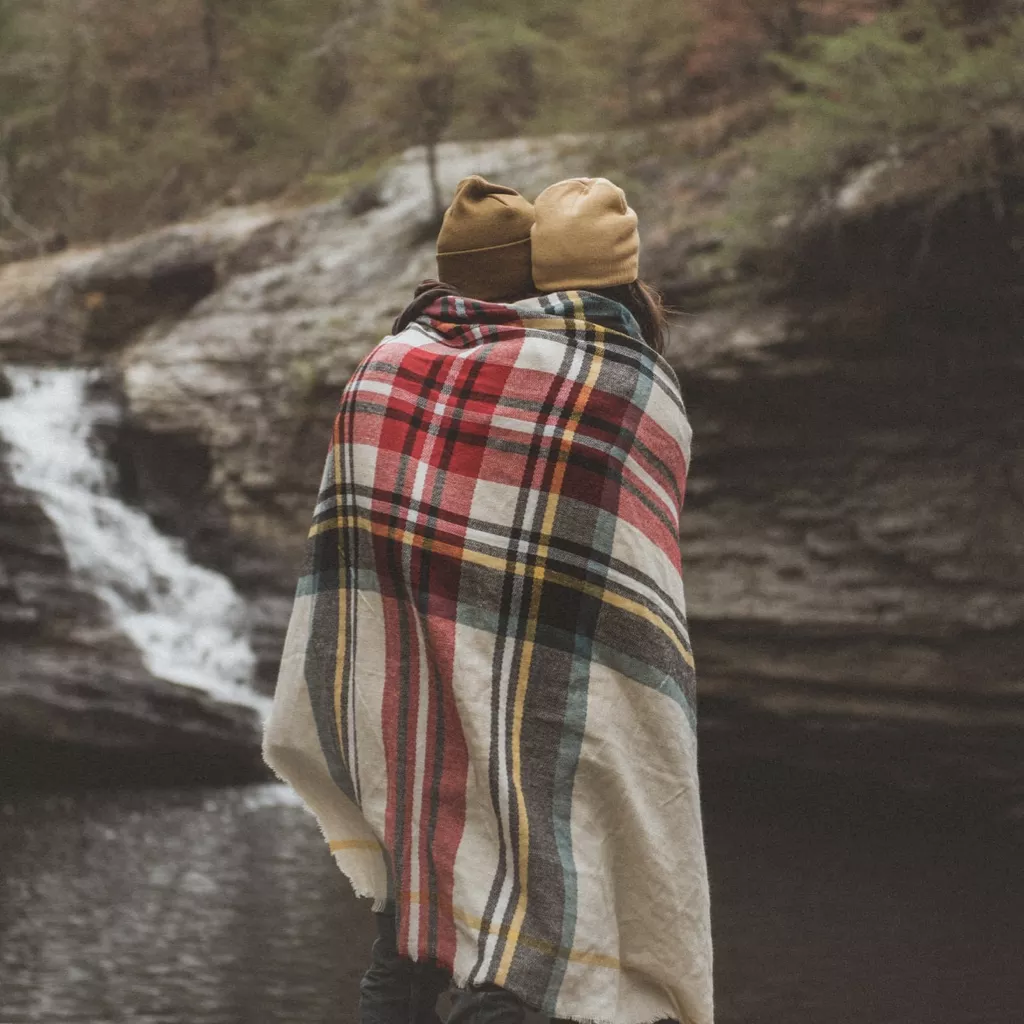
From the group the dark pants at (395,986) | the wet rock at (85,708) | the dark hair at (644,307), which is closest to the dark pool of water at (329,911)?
the wet rock at (85,708)

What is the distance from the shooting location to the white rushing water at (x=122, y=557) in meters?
9.58

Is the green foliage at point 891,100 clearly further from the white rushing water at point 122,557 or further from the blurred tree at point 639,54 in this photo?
the white rushing water at point 122,557

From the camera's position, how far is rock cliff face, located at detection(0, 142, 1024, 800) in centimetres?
717

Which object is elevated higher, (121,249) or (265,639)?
(121,249)

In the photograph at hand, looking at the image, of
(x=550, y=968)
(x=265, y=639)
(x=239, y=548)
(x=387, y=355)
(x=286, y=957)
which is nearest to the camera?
(x=550, y=968)

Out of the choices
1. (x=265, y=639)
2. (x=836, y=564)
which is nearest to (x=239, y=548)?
(x=265, y=639)

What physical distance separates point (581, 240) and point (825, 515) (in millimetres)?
5909

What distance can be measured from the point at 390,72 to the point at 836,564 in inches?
246

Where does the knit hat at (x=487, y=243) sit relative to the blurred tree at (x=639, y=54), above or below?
below

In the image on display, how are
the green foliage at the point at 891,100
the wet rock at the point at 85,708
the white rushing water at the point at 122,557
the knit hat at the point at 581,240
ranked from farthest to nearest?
the white rushing water at the point at 122,557
the wet rock at the point at 85,708
the green foliage at the point at 891,100
the knit hat at the point at 581,240

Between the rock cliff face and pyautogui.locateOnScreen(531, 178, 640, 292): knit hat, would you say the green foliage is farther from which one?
pyautogui.locateOnScreen(531, 178, 640, 292): knit hat

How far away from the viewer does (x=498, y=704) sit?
2.12 m

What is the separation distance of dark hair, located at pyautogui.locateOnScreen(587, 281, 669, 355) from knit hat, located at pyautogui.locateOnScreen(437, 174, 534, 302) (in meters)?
0.16

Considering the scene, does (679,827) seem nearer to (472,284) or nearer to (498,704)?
(498,704)
